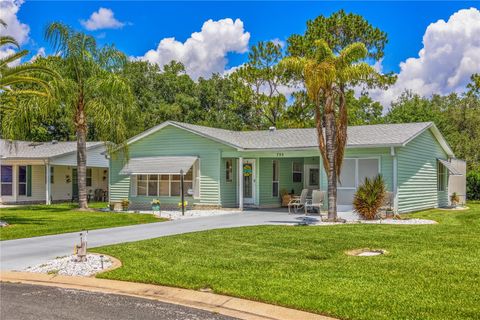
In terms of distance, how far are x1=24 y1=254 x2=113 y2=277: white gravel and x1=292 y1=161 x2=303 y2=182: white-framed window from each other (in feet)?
55.2

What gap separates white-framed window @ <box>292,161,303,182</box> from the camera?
25886mm

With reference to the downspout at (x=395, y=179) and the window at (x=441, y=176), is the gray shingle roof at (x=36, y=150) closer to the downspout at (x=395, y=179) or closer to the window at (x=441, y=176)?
the downspout at (x=395, y=179)

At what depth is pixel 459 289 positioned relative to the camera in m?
7.31

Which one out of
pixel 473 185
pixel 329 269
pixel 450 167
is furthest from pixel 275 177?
pixel 329 269

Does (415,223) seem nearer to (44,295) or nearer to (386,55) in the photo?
(44,295)

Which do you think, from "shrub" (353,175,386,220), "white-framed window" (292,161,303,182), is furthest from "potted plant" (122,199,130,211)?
"shrub" (353,175,386,220)

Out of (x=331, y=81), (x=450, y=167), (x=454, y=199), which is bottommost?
(x=454, y=199)

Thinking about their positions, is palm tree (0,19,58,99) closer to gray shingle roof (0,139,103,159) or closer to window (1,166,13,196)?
gray shingle roof (0,139,103,159)

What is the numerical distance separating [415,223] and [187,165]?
10.3 m

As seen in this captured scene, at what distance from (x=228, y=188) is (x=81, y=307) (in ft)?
54.8

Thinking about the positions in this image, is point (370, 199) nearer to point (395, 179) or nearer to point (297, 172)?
point (395, 179)

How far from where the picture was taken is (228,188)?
2345 centimetres

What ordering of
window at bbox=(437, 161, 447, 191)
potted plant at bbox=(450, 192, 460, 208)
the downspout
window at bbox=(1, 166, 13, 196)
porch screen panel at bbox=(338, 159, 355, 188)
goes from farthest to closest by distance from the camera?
window at bbox=(1, 166, 13, 196)
potted plant at bbox=(450, 192, 460, 208)
window at bbox=(437, 161, 447, 191)
porch screen panel at bbox=(338, 159, 355, 188)
the downspout

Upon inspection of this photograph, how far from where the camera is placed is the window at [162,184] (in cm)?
2359
